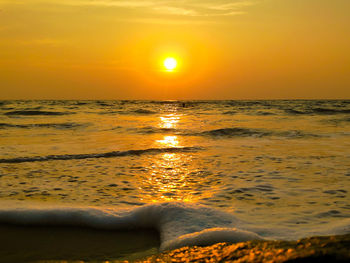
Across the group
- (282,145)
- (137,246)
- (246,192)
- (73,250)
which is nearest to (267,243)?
(137,246)

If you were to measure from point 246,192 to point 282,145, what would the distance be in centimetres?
512

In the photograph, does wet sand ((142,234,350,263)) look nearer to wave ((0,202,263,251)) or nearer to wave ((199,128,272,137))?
wave ((0,202,263,251))

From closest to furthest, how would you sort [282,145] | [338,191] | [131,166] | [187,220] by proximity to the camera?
[187,220]
[338,191]
[131,166]
[282,145]

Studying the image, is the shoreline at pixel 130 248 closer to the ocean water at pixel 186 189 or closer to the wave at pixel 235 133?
the ocean water at pixel 186 189

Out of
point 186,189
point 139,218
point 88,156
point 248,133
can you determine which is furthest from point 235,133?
point 139,218

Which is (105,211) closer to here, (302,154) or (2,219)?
(2,219)

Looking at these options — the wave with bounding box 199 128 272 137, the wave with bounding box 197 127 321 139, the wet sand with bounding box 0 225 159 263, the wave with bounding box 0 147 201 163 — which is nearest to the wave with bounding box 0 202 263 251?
the wet sand with bounding box 0 225 159 263

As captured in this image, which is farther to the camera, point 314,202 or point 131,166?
point 131,166

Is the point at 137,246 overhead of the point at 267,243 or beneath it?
beneath

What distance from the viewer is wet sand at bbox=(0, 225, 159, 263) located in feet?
8.82

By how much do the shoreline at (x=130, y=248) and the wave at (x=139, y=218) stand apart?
11 cm

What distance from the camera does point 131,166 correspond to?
6.64 meters

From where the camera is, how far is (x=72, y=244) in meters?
2.96

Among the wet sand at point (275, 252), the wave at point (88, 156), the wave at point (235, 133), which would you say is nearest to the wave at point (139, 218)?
the wet sand at point (275, 252)
